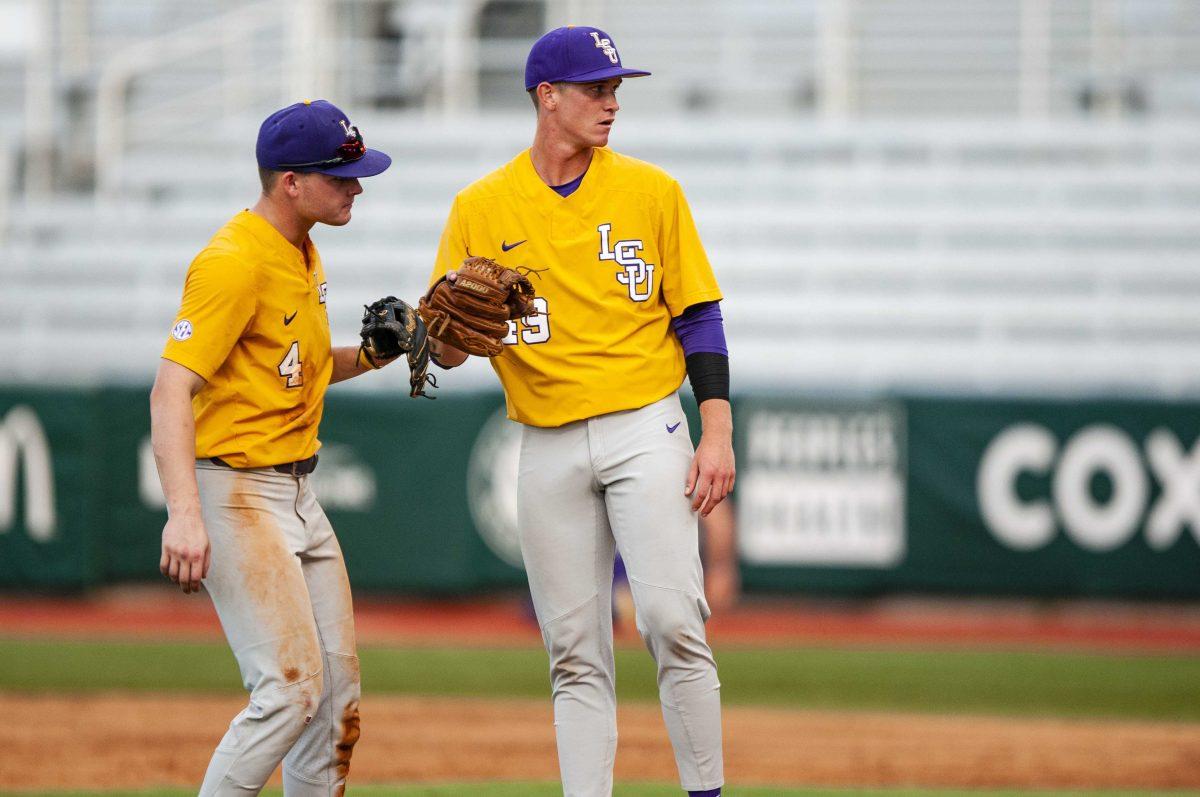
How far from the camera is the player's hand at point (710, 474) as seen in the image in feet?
12.9

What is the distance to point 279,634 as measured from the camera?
375cm

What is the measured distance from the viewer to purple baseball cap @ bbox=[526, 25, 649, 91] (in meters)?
3.95

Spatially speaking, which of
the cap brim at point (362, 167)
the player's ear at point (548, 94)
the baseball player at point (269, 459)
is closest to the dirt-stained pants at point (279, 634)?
the baseball player at point (269, 459)

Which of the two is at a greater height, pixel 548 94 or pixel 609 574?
pixel 548 94

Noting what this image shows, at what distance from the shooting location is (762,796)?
17.9 feet

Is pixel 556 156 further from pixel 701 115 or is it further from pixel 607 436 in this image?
pixel 701 115

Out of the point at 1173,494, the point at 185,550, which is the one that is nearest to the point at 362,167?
the point at 185,550

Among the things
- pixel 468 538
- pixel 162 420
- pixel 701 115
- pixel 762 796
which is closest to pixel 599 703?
pixel 162 420

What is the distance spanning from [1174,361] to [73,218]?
9.95 metres

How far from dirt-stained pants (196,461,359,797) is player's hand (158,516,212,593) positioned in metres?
0.18

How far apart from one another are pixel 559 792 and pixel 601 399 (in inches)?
80.4

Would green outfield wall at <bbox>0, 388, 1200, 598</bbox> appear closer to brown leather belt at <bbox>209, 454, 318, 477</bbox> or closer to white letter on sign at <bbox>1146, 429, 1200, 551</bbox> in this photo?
white letter on sign at <bbox>1146, 429, 1200, 551</bbox>

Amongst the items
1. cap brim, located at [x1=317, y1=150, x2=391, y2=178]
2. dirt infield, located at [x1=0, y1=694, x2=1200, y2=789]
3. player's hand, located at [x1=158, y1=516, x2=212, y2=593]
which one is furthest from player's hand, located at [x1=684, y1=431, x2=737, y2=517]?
dirt infield, located at [x1=0, y1=694, x2=1200, y2=789]

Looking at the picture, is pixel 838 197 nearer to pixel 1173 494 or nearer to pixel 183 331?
pixel 1173 494
